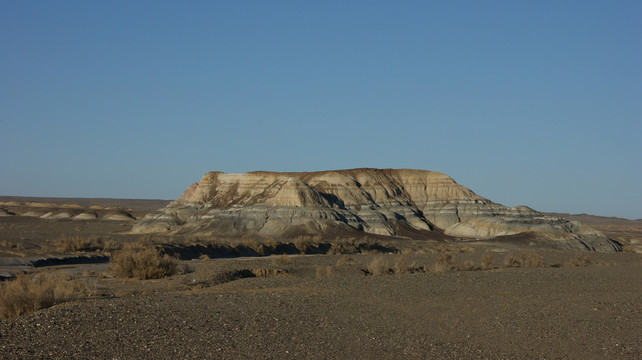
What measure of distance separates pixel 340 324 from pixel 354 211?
62.9 m

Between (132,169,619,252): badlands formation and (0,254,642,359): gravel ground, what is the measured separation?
44054 millimetres

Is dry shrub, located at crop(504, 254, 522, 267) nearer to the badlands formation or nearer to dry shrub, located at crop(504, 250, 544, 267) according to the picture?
dry shrub, located at crop(504, 250, 544, 267)

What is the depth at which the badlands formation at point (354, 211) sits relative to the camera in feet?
214

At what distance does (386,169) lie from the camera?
306 ft

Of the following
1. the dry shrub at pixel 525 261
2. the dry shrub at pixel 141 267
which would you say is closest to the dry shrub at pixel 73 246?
the dry shrub at pixel 141 267

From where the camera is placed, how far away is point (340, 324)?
13.0 m

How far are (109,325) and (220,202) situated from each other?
6831cm

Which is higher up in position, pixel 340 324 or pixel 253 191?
pixel 253 191

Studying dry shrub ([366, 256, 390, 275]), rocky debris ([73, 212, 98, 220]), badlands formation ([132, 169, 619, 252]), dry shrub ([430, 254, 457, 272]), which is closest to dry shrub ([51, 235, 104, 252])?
dry shrub ([366, 256, 390, 275])

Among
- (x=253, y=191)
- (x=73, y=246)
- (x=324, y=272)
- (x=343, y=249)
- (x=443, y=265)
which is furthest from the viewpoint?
(x=253, y=191)

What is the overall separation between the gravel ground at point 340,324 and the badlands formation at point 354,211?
44054 mm

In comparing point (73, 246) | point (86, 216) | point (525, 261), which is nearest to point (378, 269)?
point (525, 261)

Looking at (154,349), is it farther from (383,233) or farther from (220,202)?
(220,202)

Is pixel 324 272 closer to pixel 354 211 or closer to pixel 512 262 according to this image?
pixel 512 262
